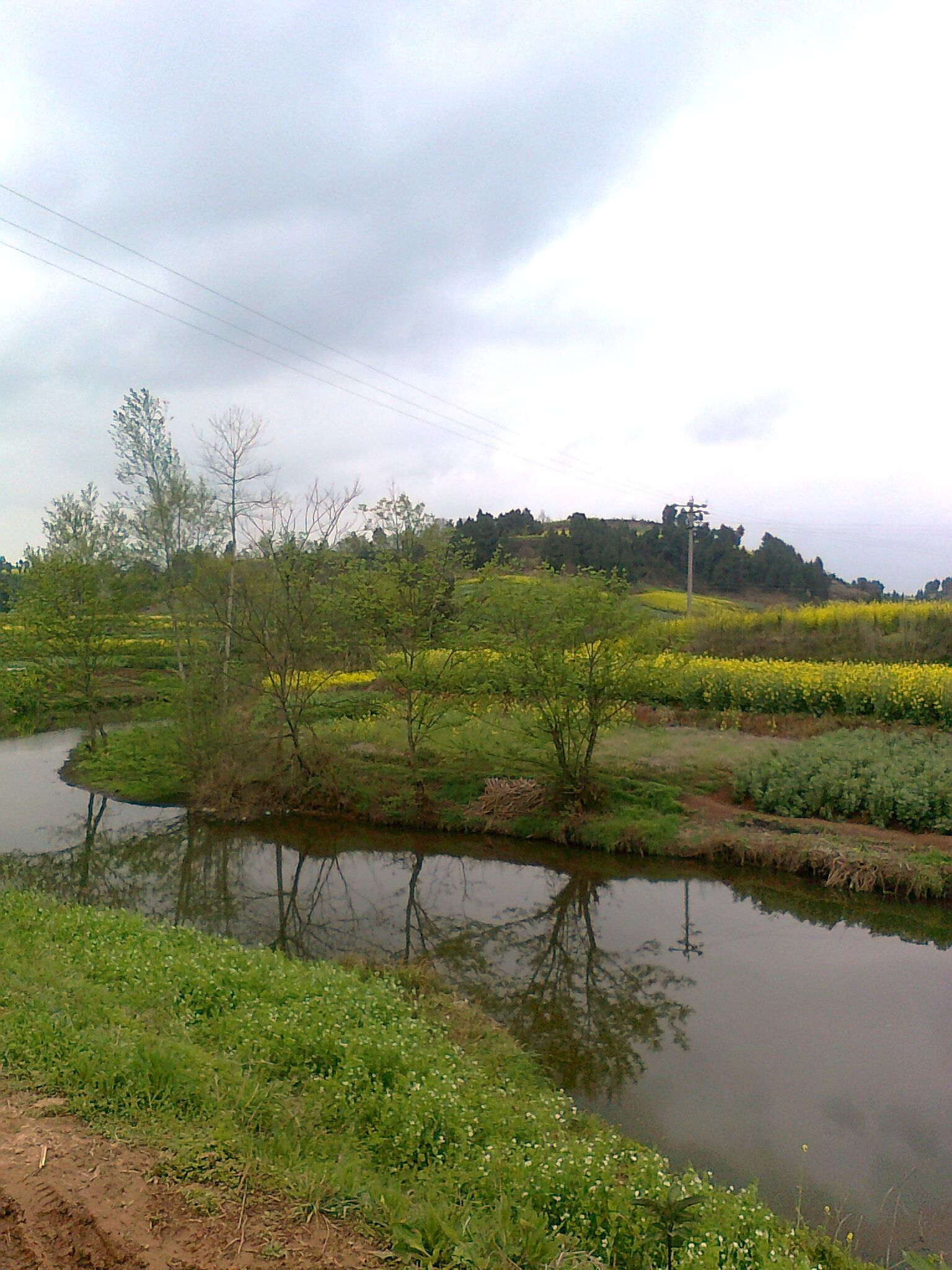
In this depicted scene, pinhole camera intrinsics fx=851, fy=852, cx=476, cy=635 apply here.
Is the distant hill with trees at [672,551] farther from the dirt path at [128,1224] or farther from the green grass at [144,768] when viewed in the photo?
the dirt path at [128,1224]

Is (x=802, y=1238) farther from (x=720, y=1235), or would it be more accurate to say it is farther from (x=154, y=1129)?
(x=154, y=1129)

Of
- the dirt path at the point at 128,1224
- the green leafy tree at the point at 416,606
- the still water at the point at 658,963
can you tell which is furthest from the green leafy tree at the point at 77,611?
the dirt path at the point at 128,1224

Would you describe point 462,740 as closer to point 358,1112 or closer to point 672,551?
point 358,1112

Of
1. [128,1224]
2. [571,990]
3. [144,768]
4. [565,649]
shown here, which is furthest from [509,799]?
[128,1224]

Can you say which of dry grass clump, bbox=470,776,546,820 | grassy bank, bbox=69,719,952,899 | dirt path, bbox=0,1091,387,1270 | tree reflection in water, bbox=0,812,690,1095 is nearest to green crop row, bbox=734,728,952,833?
grassy bank, bbox=69,719,952,899

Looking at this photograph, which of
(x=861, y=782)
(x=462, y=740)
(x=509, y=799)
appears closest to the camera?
(x=861, y=782)

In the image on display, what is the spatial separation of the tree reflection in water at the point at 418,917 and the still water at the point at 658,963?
0.11 feet

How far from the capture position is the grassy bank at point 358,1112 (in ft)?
12.3

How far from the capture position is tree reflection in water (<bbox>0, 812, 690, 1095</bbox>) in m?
7.84

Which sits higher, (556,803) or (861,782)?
(861,782)

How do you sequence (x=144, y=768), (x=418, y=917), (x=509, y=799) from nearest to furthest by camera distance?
(x=418, y=917) < (x=509, y=799) < (x=144, y=768)

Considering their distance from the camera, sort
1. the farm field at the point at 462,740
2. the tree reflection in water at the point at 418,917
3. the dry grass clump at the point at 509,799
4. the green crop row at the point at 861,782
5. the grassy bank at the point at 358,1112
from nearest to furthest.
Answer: the grassy bank at the point at 358,1112 → the tree reflection in water at the point at 418,917 → the farm field at the point at 462,740 → the green crop row at the point at 861,782 → the dry grass clump at the point at 509,799

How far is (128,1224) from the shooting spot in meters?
3.44

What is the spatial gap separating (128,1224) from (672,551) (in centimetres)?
4813
